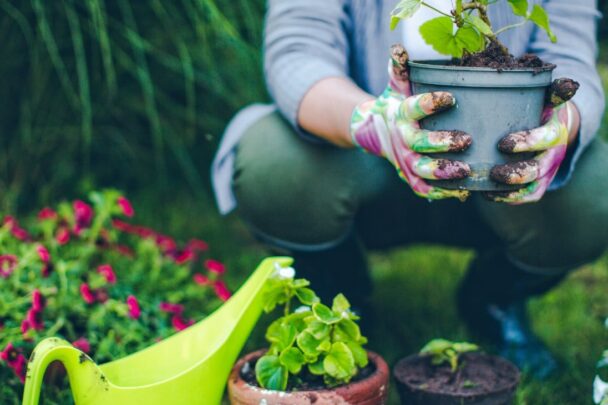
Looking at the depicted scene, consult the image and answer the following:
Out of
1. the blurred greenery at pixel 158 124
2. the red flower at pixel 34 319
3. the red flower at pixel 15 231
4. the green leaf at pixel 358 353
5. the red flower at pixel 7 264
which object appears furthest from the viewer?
the blurred greenery at pixel 158 124

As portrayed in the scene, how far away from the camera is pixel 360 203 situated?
4.75ft

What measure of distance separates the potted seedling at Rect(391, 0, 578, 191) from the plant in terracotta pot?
242 mm

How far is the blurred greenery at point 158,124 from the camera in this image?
190 centimetres

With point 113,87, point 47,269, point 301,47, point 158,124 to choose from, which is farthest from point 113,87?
point 301,47

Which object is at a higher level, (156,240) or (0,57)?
(0,57)

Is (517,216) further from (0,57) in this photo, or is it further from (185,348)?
(0,57)

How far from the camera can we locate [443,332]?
1.70 metres

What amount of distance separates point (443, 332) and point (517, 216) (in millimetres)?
386

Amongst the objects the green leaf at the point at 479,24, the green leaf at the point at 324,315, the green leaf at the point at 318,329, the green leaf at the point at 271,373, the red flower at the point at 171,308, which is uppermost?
the green leaf at the point at 479,24

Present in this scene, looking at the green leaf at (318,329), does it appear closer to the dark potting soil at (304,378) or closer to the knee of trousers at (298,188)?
the dark potting soil at (304,378)

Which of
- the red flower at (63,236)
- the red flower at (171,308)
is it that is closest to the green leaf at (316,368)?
the red flower at (171,308)

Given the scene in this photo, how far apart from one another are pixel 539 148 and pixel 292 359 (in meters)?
0.43

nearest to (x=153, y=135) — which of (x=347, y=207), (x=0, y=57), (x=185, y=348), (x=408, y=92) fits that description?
(x=0, y=57)

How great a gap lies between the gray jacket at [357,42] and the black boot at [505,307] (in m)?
0.37
